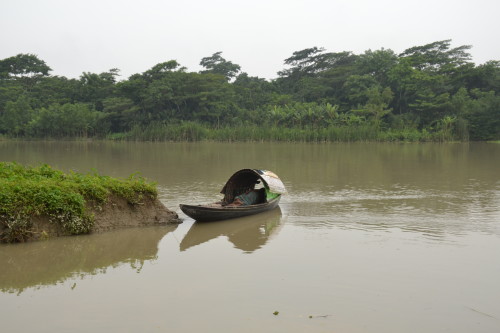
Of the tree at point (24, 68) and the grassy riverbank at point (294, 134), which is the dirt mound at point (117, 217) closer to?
the grassy riverbank at point (294, 134)

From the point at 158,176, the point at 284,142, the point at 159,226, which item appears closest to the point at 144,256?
the point at 159,226

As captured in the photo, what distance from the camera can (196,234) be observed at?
25.8 feet

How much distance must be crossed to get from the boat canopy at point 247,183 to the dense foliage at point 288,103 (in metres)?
29.7

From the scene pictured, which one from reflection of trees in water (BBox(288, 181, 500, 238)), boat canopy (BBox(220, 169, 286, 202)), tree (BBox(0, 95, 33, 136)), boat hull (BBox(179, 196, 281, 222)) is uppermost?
tree (BBox(0, 95, 33, 136))

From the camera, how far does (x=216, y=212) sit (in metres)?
8.41

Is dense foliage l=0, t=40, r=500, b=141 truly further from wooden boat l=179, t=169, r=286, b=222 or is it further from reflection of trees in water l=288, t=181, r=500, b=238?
wooden boat l=179, t=169, r=286, b=222

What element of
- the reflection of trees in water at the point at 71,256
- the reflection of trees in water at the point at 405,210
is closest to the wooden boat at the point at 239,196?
the reflection of trees in water at the point at 405,210

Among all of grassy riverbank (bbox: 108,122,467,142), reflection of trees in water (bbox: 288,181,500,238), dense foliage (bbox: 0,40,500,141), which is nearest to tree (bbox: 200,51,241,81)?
dense foliage (bbox: 0,40,500,141)

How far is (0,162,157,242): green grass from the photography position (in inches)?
266

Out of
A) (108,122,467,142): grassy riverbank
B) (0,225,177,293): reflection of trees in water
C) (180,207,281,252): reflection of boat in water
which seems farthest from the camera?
(108,122,467,142): grassy riverbank

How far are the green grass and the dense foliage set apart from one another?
32.8 meters

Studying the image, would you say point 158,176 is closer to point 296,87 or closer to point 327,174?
point 327,174

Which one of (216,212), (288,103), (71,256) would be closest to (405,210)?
(216,212)

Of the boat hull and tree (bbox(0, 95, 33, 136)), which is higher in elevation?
tree (bbox(0, 95, 33, 136))
